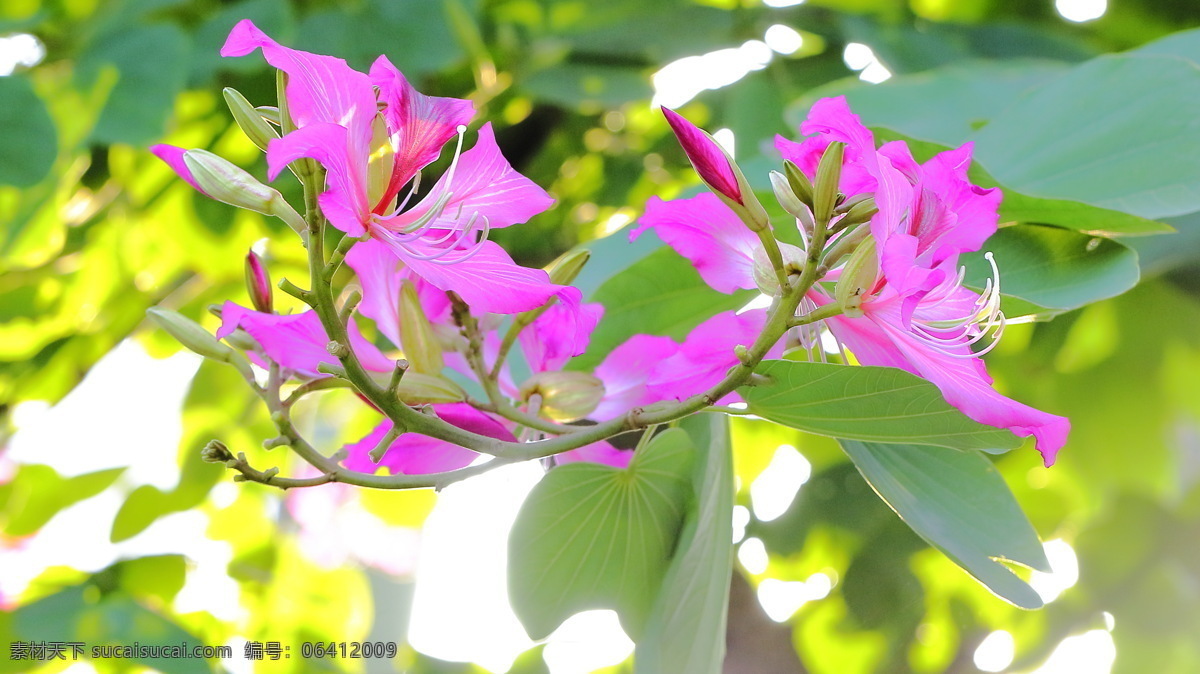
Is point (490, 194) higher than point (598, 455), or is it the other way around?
point (490, 194)

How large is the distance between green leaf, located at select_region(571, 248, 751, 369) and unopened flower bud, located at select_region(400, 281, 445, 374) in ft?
0.35

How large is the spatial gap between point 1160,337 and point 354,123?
873mm

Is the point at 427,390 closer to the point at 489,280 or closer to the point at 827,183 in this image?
the point at 489,280

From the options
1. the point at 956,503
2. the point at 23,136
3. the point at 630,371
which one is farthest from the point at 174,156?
the point at 23,136

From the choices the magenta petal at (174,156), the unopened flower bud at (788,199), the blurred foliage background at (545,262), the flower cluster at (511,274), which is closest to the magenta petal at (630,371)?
the flower cluster at (511,274)

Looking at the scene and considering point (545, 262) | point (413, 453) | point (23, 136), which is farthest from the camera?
point (545, 262)

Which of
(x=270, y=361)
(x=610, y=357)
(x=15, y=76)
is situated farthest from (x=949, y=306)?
(x=15, y=76)

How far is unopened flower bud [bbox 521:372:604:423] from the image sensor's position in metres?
0.43

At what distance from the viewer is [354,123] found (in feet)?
1.07

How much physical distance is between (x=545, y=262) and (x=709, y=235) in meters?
0.79

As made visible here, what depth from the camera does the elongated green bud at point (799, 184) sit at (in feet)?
1.08

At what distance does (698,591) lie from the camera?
42 cm

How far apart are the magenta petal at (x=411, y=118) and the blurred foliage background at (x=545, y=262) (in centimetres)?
52

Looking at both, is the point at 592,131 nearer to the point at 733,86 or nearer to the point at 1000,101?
the point at 733,86
